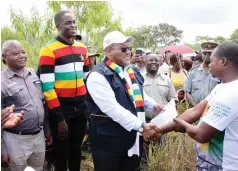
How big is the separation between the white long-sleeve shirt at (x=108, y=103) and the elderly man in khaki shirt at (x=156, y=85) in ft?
5.29

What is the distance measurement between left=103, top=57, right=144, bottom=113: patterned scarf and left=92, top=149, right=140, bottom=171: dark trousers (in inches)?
19.5

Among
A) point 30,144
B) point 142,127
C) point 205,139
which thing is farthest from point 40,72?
point 205,139

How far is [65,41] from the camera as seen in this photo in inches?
164

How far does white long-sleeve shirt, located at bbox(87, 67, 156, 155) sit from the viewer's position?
3.37 m

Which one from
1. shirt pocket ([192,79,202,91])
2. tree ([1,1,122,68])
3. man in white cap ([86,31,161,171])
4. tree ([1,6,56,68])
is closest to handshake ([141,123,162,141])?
man in white cap ([86,31,161,171])

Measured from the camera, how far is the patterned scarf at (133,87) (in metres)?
3.54

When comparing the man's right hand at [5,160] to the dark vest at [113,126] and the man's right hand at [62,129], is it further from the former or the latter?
the dark vest at [113,126]

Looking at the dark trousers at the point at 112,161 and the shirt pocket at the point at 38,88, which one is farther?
the shirt pocket at the point at 38,88

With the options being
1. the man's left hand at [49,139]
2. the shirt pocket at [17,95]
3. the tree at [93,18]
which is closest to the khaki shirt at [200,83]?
the man's left hand at [49,139]

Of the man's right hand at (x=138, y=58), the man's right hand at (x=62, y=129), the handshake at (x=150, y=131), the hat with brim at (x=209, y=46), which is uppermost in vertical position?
the hat with brim at (x=209, y=46)

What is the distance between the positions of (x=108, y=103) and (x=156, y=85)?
1.81 metres

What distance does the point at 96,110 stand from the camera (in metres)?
3.53

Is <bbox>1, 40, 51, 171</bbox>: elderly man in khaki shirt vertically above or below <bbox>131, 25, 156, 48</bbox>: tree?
above

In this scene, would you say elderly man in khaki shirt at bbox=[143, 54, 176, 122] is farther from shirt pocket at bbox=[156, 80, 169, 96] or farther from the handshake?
the handshake
